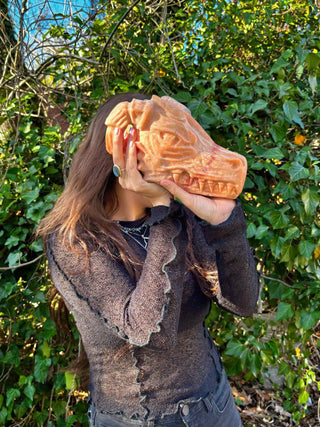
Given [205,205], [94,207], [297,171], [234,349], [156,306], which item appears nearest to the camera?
[156,306]

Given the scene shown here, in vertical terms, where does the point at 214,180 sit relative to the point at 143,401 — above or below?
above

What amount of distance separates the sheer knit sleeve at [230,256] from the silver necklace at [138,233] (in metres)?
0.19

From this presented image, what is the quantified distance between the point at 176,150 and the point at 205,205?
17 centimetres

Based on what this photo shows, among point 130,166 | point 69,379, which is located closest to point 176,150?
point 130,166

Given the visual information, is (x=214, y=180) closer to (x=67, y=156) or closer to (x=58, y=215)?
(x=58, y=215)

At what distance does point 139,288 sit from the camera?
1.06 meters

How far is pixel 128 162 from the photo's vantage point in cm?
110

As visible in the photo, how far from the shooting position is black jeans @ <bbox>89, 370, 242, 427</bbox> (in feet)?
4.00

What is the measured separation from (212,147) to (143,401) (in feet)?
2.48

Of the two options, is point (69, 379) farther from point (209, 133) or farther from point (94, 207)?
point (209, 133)

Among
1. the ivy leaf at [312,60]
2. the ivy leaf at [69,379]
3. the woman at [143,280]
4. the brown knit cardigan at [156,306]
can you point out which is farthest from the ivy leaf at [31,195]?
the ivy leaf at [312,60]

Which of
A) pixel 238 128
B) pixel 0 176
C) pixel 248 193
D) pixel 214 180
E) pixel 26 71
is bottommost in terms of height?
pixel 248 193

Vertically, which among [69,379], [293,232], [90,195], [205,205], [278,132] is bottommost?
[69,379]

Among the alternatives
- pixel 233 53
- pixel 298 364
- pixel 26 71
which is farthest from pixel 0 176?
pixel 298 364
